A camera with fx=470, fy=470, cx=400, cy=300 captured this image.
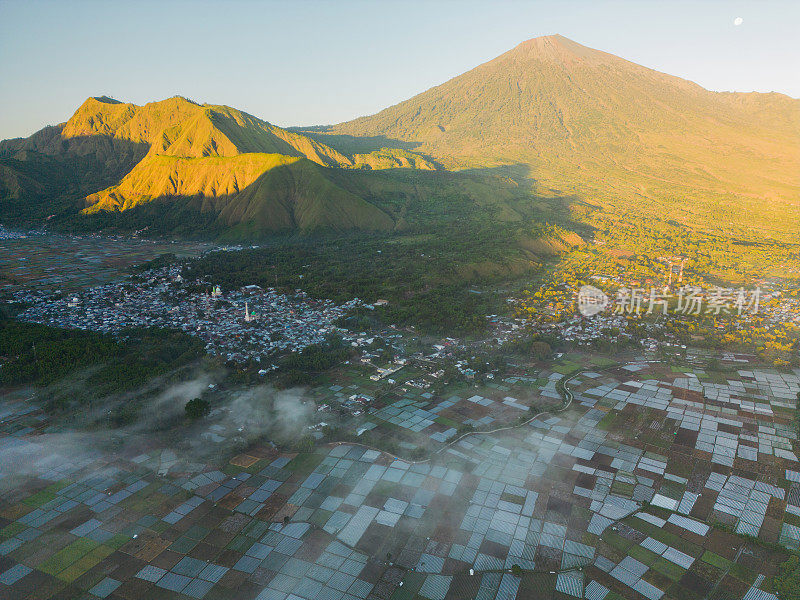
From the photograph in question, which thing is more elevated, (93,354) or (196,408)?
(93,354)

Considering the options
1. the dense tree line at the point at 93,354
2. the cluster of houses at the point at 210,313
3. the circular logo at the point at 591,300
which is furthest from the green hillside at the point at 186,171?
the dense tree line at the point at 93,354

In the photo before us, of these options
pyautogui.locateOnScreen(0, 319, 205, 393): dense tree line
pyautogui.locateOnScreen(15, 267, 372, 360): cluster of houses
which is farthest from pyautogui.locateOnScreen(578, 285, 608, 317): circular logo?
pyautogui.locateOnScreen(0, 319, 205, 393): dense tree line

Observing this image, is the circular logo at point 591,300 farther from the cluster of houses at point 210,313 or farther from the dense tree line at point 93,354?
the dense tree line at point 93,354

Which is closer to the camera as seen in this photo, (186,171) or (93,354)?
(93,354)

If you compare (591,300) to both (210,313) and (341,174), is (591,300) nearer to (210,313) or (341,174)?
(210,313)

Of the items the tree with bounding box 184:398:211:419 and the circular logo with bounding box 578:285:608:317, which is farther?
the circular logo with bounding box 578:285:608:317

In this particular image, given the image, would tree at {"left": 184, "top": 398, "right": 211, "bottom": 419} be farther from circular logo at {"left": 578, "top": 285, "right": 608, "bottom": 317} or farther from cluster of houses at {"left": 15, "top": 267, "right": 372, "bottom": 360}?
circular logo at {"left": 578, "top": 285, "right": 608, "bottom": 317}

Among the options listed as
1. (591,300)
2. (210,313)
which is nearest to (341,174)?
(210,313)
